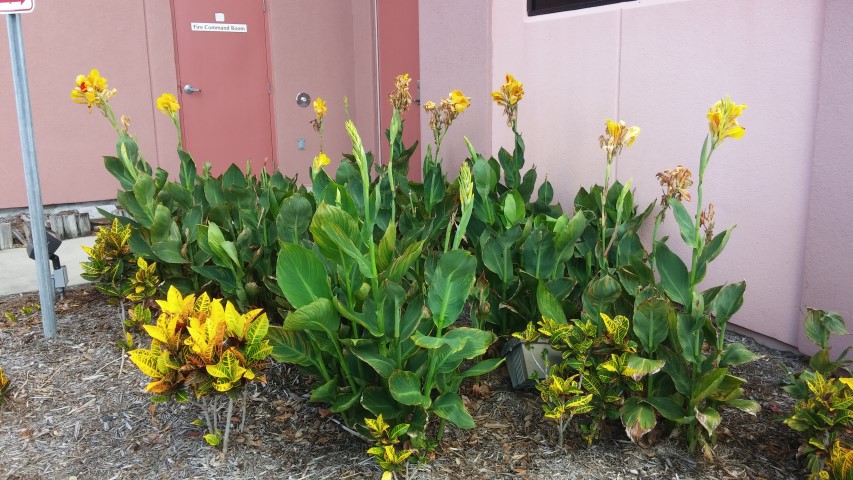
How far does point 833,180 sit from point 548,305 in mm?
1141

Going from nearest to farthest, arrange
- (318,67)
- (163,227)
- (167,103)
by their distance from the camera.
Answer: (163,227)
(167,103)
(318,67)

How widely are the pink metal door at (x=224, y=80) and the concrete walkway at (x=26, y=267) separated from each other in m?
1.43

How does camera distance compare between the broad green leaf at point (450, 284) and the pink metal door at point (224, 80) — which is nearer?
the broad green leaf at point (450, 284)

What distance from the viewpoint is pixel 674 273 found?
222 cm

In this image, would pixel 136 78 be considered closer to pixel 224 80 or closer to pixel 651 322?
pixel 224 80

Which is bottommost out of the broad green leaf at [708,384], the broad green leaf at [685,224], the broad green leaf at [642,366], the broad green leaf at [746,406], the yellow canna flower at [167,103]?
the broad green leaf at [746,406]

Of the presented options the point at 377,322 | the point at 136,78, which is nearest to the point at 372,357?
the point at 377,322

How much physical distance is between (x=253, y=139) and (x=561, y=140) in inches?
147

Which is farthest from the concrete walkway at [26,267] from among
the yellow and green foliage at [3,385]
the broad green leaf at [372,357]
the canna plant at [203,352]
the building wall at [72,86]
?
the broad green leaf at [372,357]

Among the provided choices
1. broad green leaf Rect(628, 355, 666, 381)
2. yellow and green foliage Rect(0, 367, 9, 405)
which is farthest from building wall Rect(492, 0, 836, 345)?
yellow and green foliage Rect(0, 367, 9, 405)

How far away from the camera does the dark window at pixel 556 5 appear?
351cm

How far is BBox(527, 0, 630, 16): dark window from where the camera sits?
11.5ft

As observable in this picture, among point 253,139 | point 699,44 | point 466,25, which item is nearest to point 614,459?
point 699,44

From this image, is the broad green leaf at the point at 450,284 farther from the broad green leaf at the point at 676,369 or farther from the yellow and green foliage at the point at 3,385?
the yellow and green foliage at the point at 3,385
